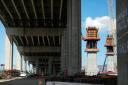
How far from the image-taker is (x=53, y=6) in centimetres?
8912

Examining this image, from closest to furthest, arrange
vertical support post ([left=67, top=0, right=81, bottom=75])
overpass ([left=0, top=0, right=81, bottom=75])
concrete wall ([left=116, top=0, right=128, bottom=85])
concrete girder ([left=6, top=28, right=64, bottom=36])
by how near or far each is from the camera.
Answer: concrete wall ([left=116, top=0, right=128, bottom=85])
vertical support post ([left=67, top=0, right=81, bottom=75])
overpass ([left=0, top=0, right=81, bottom=75])
concrete girder ([left=6, top=28, right=64, bottom=36])

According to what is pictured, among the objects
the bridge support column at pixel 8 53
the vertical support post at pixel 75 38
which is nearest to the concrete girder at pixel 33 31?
the bridge support column at pixel 8 53

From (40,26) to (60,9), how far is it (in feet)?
77.8

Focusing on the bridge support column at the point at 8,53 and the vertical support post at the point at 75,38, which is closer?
the vertical support post at the point at 75,38

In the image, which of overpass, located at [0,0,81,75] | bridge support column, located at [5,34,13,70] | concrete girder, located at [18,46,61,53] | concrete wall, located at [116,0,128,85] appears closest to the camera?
concrete wall, located at [116,0,128,85]

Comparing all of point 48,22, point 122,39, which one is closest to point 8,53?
point 48,22

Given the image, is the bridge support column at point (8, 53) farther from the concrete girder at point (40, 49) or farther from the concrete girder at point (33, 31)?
the concrete girder at point (40, 49)

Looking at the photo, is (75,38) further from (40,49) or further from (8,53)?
(40,49)

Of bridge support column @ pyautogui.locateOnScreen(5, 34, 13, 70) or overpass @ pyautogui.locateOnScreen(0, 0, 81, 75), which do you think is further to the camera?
bridge support column @ pyautogui.locateOnScreen(5, 34, 13, 70)

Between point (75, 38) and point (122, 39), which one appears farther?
point (75, 38)

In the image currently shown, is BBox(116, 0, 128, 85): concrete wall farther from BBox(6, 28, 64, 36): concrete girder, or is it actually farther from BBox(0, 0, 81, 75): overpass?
BBox(6, 28, 64, 36): concrete girder

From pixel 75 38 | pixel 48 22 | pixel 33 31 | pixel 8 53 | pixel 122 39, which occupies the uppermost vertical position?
pixel 48 22

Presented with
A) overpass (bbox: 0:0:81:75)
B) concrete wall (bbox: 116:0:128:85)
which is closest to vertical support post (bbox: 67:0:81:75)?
overpass (bbox: 0:0:81:75)

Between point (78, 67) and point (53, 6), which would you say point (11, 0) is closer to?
point (53, 6)
